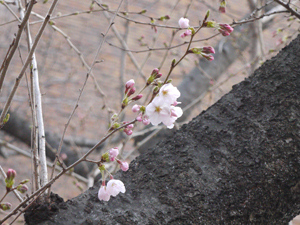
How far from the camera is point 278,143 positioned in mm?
793

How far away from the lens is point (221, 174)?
0.77 m

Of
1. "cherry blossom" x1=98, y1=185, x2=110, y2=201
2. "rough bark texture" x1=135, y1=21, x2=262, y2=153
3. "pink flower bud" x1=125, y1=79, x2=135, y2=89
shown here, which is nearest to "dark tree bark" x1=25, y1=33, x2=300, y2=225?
"cherry blossom" x1=98, y1=185, x2=110, y2=201

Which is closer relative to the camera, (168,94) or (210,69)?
(168,94)

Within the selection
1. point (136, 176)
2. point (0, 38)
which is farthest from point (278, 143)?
point (0, 38)

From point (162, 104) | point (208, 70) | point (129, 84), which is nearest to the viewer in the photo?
point (162, 104)

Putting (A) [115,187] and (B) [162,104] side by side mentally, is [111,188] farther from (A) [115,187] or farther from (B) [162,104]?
→ (B) [162,104]

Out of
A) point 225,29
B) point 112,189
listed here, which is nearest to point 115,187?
point 112,189

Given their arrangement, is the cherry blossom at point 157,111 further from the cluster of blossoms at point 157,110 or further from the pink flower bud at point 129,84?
the pink flower bud at point 129,84

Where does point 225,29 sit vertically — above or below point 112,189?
above

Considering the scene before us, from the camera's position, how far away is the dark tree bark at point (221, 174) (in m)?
0.72

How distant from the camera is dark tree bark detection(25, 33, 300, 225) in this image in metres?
0.72

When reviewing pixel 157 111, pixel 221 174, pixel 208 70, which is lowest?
pixel 221 174

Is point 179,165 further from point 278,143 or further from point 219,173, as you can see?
point 278,143

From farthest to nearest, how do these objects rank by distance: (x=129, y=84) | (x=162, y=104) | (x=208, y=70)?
(x=208, y=70) < (x=129, y=84) < (x=162, y=104)
